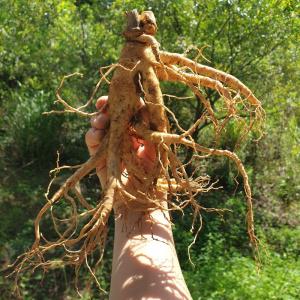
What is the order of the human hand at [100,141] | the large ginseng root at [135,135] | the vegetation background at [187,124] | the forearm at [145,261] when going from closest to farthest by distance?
the forearm at [145,261] < the large ginseng root at [135,135] < the human hand at [100,141] < the vegetation background at [187,124]

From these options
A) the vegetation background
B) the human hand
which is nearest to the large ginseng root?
the human hand

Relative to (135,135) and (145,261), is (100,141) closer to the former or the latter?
(135,135)

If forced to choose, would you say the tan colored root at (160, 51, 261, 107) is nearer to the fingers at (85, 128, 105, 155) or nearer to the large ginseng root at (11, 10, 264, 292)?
the large ginseng root at (11, 10, 264, 292)

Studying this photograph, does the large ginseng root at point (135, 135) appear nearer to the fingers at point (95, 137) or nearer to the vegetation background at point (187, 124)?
the fingers at point (95, 137)

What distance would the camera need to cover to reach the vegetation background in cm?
371

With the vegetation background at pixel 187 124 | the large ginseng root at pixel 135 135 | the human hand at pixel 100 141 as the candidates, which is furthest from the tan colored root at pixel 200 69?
the vegetation background at pixel 187 124

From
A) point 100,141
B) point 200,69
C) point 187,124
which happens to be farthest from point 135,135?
point 187,124

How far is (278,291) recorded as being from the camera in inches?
126

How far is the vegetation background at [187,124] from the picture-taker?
371 centimetres

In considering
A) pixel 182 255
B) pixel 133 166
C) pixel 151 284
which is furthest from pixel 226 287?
pixel 151 284

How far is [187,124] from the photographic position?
15.6 ft

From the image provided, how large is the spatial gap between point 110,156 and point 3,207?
3124mm

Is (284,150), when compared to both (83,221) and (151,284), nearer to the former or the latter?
(83,221)

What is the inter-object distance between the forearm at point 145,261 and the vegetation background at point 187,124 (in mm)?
1713
